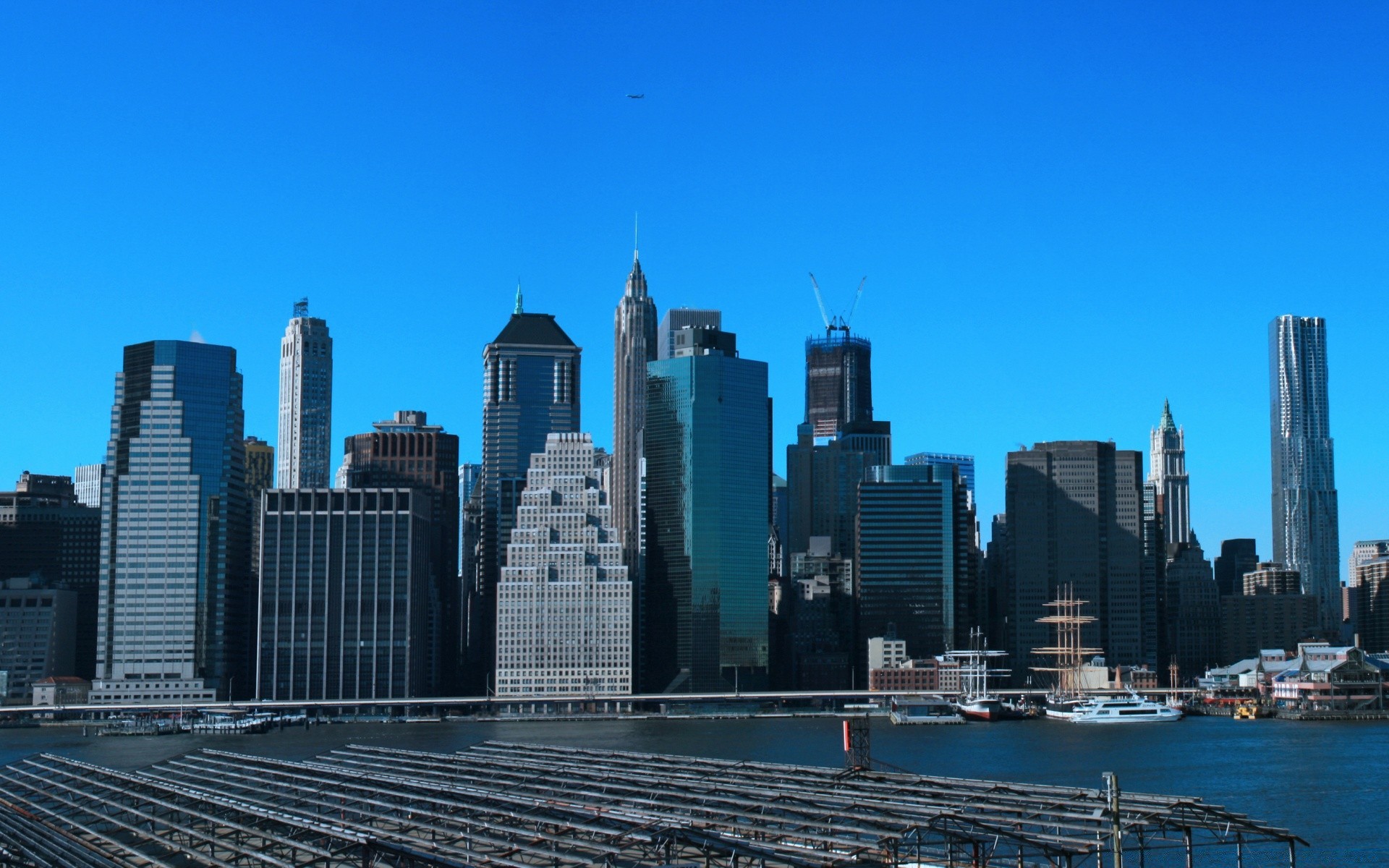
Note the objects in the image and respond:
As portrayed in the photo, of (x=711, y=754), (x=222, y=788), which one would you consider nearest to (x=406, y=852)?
(x=222, y=788)

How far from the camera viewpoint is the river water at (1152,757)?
9512 cm

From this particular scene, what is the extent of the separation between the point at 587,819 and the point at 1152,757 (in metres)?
92.6

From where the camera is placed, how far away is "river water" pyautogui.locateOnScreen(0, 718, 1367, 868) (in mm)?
95125

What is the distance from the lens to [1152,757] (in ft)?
479

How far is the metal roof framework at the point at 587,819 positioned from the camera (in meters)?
57.9

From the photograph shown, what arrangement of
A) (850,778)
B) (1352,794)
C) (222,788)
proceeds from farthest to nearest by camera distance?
(1352,794), (222,788), (850,778)

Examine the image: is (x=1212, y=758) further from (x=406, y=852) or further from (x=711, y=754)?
(x=406, y=852)

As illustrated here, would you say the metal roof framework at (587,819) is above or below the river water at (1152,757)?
above

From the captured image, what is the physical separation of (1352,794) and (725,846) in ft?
217

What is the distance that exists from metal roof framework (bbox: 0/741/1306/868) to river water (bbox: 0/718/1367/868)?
11.5 meters

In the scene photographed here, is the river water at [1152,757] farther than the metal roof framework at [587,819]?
Yes

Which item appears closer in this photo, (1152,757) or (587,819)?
(587,819)

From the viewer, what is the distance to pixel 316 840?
223 ft

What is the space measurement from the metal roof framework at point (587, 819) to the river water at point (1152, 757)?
11.5m
